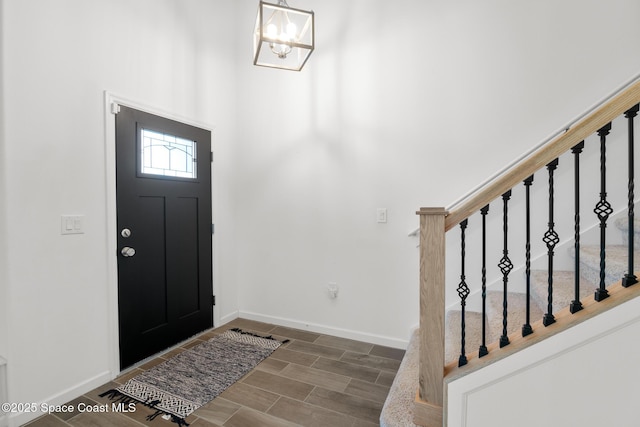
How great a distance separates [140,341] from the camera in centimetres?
245

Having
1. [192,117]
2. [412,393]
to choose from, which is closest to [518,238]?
[412,393]

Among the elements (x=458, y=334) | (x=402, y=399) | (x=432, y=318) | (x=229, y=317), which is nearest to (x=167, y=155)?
(x=229, y=317)

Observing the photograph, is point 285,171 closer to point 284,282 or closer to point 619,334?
point 284,282

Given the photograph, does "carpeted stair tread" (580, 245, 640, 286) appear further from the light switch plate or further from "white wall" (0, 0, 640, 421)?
the light switch plate

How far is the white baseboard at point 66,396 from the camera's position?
5.79 ft

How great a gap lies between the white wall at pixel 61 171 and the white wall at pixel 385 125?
1.26 meters

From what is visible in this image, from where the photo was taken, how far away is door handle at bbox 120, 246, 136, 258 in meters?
2.34

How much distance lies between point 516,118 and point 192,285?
318 cm

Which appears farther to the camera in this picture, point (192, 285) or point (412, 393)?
point (192, 285)

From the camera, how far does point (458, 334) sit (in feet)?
6.69


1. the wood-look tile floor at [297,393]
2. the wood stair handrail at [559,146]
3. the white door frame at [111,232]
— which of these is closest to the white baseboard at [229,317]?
the wood-look tile floor at [297,393]

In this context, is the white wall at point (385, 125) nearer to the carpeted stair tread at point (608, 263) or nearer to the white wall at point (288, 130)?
the white wall at point (288, 130)

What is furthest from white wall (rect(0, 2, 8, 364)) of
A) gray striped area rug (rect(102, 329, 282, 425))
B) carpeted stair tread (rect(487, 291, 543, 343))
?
carpeted stair tread (rect(487, 291, 543, 343))

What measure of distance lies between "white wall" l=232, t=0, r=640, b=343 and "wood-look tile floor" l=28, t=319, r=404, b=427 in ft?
1.29
